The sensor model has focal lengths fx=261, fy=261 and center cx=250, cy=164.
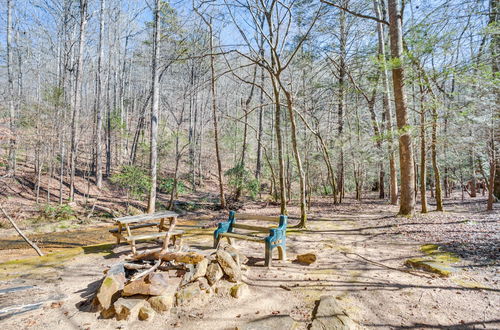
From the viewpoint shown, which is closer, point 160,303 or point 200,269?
point 160,303

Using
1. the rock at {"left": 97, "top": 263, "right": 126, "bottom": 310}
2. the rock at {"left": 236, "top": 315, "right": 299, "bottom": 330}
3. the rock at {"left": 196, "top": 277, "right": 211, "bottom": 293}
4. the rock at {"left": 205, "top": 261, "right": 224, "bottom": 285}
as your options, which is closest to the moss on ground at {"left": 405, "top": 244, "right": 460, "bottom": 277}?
the rock at {"left": 236, "top": 315, "right": 299, "bottom": 330}

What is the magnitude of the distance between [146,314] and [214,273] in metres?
0.96

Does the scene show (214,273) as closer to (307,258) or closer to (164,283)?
(164,283)

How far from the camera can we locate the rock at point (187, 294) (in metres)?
3.27

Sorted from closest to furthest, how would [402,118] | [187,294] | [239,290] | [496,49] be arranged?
[187,294] < [239,290] < [496,49] < [402,118]

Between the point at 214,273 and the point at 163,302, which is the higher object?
the point at 214,273

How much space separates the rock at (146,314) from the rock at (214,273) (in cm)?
80

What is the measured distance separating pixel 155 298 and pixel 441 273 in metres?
3.96

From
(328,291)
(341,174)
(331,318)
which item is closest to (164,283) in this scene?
(331,318)

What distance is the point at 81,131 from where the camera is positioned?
39.1 feet

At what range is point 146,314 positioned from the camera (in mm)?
3006

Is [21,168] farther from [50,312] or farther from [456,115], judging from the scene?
[456,115]

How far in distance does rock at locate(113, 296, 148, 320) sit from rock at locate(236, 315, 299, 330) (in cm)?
127

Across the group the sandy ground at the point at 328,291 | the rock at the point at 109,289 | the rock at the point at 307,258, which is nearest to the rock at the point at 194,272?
the sandy ground at the point at 328,291
